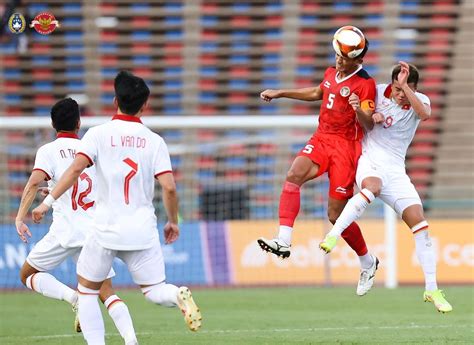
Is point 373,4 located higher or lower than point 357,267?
higher

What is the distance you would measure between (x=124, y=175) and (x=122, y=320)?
1504 mm

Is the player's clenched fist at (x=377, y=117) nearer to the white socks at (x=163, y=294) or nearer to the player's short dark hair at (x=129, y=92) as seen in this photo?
the player's short dark hair at (x=129, y=92)

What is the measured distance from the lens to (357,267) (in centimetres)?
2005

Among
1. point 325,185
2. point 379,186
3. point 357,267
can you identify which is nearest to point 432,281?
point 379,186

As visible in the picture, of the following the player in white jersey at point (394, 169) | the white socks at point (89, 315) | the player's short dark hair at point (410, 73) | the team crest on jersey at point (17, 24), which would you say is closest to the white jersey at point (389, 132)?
the player in white jersey at point (394, 169)

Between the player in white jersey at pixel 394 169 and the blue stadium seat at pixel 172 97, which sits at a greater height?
the player in white jersey at pixel 394 169

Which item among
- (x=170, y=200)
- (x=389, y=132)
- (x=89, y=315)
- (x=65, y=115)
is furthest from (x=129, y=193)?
(x=389, y=132)

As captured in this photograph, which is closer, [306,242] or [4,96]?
[306,242]

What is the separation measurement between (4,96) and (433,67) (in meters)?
10.2

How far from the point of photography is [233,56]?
1043 inches

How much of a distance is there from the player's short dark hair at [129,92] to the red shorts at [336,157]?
3.13 metres

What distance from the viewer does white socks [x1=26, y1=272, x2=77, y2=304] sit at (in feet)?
37.8

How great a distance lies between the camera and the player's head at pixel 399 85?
11.3m

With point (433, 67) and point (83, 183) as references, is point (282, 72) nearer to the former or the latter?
point (433, 67)
